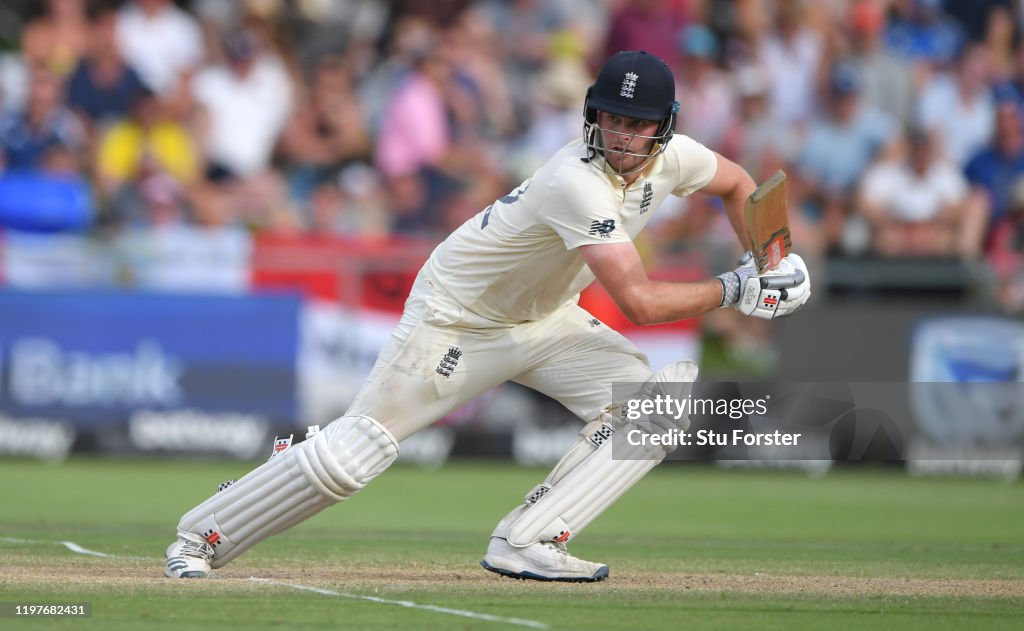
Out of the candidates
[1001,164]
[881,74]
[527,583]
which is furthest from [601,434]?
[881,74]

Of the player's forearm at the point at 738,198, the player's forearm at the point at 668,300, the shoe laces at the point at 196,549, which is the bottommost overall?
the shoe laces at the point at 196,549

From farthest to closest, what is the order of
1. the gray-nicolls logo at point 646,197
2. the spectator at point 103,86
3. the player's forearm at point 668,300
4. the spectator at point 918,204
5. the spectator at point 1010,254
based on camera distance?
the spectator at point 103,86 < the spectator at point 918,204 < the spectator at point 1010,254 < the gray-nicolls logo at point 646,197 < the player's forearm at point 668,300

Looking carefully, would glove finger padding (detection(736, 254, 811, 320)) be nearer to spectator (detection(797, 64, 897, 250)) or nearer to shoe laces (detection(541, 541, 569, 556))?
shoe laces (detection(541, 541, 569, 556))

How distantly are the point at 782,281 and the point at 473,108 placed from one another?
33.8ft

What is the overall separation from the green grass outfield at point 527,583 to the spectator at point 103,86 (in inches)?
158

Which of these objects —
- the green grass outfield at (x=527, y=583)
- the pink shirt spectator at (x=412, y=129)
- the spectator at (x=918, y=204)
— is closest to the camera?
the green grass outfield at (x=527, y=583)

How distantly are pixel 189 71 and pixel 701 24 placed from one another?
586 centimetres

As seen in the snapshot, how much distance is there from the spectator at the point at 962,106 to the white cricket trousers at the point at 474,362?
997 cm

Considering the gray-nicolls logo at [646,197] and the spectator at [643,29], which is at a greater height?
Answer: the spectator at [643,29]

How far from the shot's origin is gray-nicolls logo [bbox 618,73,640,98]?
651 cm

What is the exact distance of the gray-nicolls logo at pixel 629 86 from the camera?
21.4 ft

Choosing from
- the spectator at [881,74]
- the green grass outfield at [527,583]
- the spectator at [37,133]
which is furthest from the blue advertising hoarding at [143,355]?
the spectator at [881,74]

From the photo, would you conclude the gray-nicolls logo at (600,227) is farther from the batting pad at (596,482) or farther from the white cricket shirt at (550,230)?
the batting pad at (596,482)

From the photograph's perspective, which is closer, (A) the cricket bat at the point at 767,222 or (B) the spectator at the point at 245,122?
(A) the cricket bat at the point at 767,222
